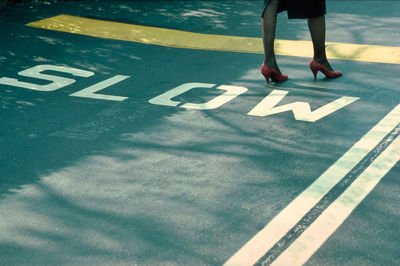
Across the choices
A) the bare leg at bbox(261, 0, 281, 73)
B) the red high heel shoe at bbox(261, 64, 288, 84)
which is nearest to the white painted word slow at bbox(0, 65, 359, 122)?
the red high heel shoe at bbox(261, 64, 288, 84)

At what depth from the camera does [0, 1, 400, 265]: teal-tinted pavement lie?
10.4 ft

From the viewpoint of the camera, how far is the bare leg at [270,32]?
5.62m

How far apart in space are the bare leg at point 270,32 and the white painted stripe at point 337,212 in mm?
1768

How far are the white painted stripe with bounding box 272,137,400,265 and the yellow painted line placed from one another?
2416mm

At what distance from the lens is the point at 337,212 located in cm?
336

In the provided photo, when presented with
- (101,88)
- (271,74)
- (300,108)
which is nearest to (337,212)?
(300,108)

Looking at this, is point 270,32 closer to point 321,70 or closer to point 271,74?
point 271,74

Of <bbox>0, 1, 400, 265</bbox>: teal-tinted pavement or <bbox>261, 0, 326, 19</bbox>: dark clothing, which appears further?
<bbox>261, 0, 326, 19</bbox>: dark clothing

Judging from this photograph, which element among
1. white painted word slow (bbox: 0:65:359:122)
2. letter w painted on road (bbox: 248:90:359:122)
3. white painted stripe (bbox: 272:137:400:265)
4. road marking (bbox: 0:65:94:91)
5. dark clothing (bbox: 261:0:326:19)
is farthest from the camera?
road marking (bbox: 0:65:94:91)

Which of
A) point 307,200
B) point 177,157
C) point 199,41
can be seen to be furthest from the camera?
point 199,41

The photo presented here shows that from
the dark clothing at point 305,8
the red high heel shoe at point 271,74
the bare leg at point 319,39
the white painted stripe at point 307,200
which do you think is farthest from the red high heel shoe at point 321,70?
the white painted stripe at point 307,200

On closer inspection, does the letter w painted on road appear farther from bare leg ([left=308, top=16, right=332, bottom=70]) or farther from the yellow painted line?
the yellow painted line

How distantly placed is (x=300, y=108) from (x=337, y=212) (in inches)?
67.4

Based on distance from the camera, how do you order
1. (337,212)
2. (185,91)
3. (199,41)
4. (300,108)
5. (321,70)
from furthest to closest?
(199,41) < (321,70) < (185,91) < (300,108) < (337,212)
